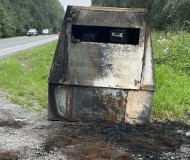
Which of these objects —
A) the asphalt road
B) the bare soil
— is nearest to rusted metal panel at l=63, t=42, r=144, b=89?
the bare soil

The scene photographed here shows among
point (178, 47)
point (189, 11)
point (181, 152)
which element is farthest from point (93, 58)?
point (189, 11)

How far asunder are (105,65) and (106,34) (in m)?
1.04

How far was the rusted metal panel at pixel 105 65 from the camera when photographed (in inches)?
231

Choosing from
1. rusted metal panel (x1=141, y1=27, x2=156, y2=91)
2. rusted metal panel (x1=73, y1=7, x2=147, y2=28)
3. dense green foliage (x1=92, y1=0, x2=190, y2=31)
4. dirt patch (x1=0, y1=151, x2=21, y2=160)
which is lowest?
dirt patch (x1=0, y1=151, x2=21, y2=160)

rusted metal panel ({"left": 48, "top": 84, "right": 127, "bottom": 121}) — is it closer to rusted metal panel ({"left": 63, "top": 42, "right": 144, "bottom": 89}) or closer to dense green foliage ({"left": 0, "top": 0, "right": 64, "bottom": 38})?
rusted metal panel ({"left": 63, "top": 42, "right": 144, "bottom": 89})

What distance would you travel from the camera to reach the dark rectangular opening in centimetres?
638

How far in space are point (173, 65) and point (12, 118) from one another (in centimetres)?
641

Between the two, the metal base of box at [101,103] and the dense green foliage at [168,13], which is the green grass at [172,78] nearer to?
the metal base of box at [101,103]

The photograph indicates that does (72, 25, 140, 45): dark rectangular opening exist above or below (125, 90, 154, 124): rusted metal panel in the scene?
above

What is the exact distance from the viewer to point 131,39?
6.61m

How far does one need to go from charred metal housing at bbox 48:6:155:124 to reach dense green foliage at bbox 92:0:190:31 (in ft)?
35.5

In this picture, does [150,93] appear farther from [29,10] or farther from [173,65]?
[29,10]

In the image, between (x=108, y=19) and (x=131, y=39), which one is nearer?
(x=108, y=19)

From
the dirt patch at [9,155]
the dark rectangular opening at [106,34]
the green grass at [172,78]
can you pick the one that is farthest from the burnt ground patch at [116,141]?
the dark rectangular opening at [106,34]
